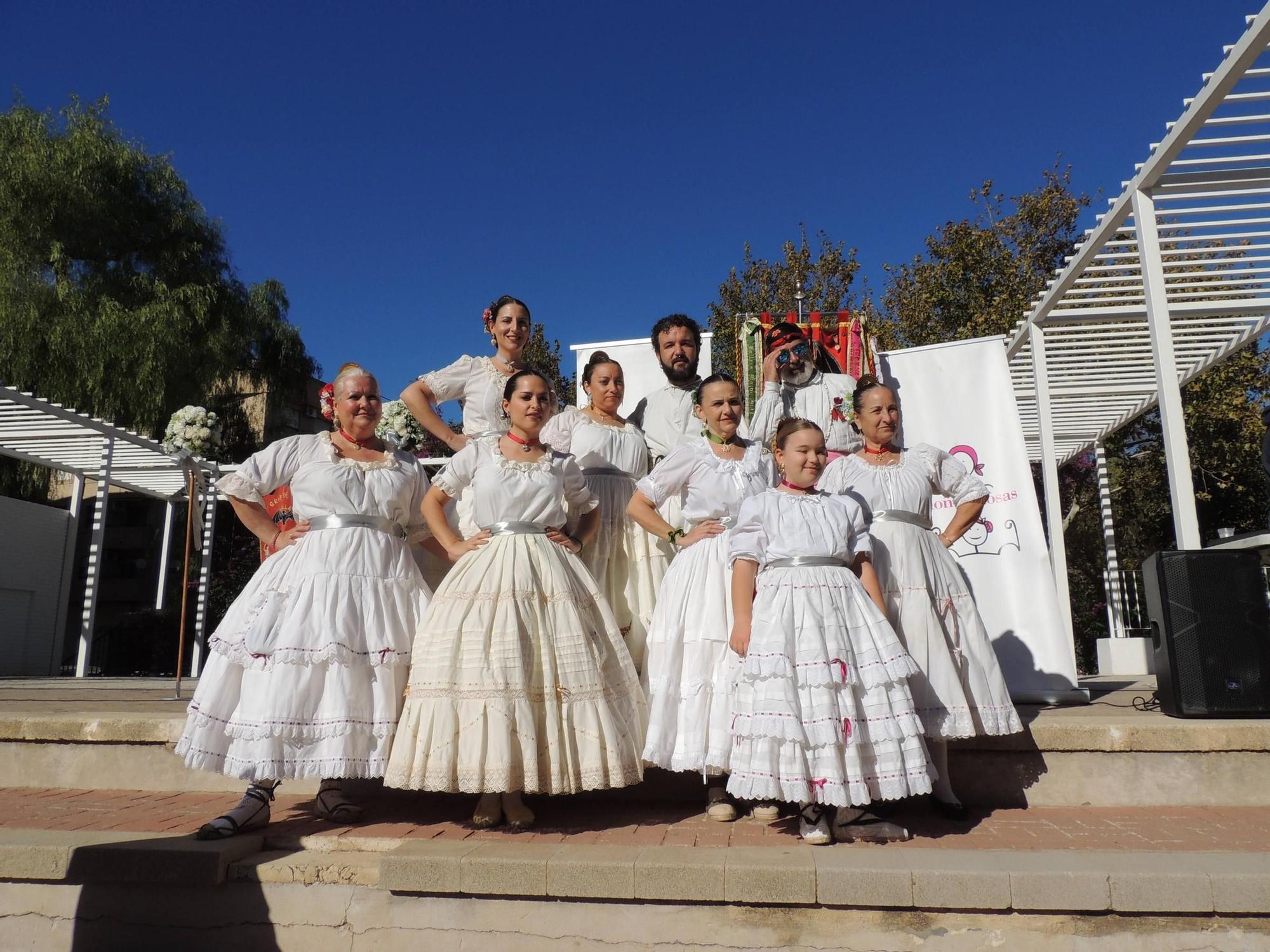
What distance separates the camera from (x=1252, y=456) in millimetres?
13922

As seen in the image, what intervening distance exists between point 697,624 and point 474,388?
1.88 meters

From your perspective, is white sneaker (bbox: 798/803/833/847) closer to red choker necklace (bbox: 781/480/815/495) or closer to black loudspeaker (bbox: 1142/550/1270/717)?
red choker necklace (bbox: 781/480/815/495)

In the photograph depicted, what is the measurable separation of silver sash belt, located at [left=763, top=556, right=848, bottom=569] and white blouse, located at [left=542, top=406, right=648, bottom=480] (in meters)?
1.21

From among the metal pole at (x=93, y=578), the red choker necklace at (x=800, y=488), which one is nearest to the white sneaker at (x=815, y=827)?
the red choker necklace at (x=800, y=488)

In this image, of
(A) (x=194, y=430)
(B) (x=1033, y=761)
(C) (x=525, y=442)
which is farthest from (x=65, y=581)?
(B) (x=1033, y=761)

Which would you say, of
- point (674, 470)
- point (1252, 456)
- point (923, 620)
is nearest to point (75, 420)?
point (674, 470)

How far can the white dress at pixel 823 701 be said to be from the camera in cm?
288

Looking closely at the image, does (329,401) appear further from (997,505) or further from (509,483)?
(997,505)

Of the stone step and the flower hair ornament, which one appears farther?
the flower hair ornament

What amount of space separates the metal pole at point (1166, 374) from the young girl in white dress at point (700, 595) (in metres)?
2.59

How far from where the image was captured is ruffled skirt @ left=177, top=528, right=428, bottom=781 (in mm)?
3047

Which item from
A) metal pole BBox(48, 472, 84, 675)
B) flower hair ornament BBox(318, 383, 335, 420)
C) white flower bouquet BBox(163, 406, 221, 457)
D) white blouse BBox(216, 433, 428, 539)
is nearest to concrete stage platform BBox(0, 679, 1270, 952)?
white blouse BBox(216, 433, 428, 539)

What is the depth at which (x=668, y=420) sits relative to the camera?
4809 mm

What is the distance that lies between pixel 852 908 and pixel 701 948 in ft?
1.55
